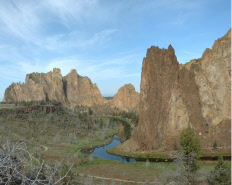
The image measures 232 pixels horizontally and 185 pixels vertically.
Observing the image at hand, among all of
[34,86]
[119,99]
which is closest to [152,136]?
[119,99]

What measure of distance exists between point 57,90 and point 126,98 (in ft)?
203

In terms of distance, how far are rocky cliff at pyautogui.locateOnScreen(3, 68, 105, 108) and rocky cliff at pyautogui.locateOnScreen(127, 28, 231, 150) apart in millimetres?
116214

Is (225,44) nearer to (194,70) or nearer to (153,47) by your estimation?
(194,70)

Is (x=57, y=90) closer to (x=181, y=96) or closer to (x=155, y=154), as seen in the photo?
(x=181, y=96)

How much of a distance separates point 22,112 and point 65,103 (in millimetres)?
94868

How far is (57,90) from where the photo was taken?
169m

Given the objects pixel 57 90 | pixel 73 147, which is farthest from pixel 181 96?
pixel 57 90

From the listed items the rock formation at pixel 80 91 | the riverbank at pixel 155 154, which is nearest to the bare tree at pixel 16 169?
the riverbank at pixel 155 154

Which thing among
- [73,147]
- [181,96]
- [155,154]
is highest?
[181,96]

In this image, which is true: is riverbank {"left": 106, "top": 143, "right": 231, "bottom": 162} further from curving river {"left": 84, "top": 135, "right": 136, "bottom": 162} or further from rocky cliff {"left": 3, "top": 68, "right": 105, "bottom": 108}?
rocky cliff {"left": 3, "top": 68, "right": 105, "bottom": 108}

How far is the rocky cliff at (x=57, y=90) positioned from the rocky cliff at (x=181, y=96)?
381 feet

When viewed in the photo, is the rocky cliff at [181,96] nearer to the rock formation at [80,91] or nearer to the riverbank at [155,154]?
the riverbank at [155,154]

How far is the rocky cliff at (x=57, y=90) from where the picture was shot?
150500 millimetres

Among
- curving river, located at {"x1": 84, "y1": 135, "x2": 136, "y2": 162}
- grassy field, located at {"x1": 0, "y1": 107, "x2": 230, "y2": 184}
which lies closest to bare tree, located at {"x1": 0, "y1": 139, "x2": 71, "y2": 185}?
grassy field, located at {"x1": 0, "y1": 107, "x2": 230, "y2": 184}
